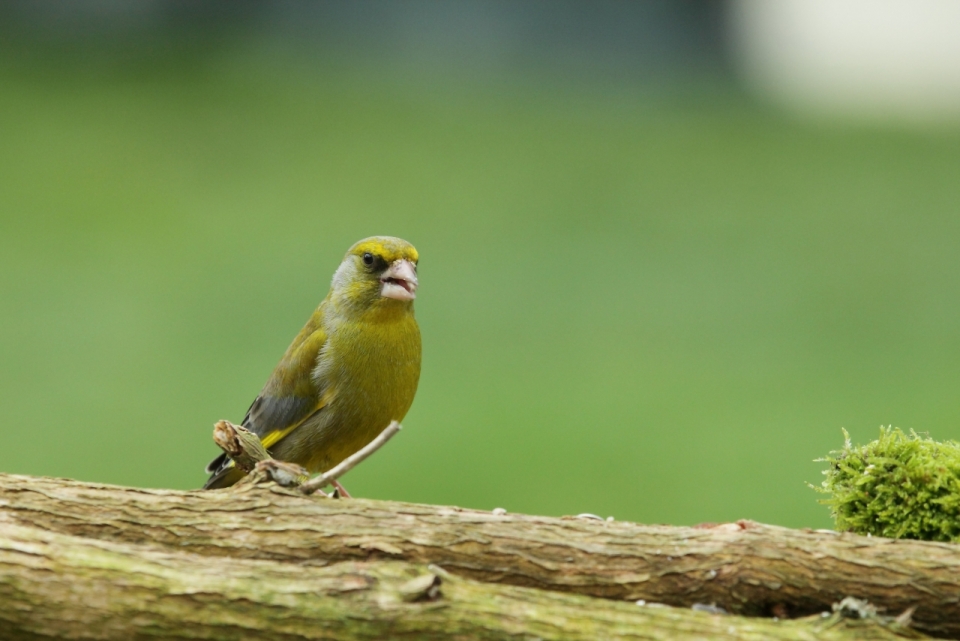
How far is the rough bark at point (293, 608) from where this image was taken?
292 cm

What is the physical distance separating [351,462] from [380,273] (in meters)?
1.55

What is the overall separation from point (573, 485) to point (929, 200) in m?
7.50

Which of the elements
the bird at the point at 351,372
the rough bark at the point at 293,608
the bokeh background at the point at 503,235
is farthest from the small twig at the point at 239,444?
the bokeh background at the point at 503,235

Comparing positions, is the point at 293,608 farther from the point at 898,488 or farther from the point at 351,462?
the point at 898,488

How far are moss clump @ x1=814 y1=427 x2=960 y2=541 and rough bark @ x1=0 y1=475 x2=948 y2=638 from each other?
294 millimetres

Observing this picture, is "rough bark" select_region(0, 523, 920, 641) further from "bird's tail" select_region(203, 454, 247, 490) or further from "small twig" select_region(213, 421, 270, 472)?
"bird's tail" select_region(203, 454, 247, 490)

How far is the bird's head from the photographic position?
14.7ft

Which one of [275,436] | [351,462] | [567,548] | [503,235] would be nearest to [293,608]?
[351,462]

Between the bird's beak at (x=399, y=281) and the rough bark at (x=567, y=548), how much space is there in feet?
4.14

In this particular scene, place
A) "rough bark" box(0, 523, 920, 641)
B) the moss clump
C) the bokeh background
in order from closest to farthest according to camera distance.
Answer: "rough bark" box(0, 523, 920, 641) → the moss clump → the bokeh background

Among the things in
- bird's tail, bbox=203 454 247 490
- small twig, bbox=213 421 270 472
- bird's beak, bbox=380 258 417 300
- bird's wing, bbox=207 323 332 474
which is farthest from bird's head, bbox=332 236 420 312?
small twig, bbox=213 421 270 472

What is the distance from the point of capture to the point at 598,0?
16875mm

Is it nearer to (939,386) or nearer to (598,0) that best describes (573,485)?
(939,386)

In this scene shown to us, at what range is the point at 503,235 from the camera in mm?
11930
